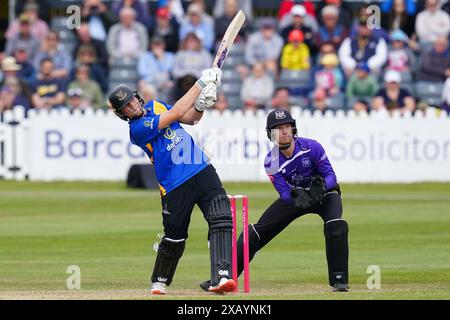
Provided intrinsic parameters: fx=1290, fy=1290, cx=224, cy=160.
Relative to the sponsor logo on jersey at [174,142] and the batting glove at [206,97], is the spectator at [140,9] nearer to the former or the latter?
the sponsor logo on jersey at [174,142]

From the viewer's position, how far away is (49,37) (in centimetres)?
2745

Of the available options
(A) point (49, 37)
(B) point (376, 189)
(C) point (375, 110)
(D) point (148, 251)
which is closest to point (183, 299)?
(D) point (148, 251)

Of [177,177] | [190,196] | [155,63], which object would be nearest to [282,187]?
[190,196]

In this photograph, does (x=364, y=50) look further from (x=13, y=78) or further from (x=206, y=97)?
(x=206, y=97)

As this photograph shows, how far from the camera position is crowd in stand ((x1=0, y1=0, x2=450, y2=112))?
Result: 26469 mm

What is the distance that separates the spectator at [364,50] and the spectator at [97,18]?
5.29 m

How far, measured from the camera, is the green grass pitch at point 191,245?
1266cm

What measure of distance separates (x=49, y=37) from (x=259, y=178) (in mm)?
5740

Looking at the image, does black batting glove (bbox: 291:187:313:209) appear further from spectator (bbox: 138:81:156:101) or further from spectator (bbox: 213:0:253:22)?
spectator (bbox: 213:0:253:22)

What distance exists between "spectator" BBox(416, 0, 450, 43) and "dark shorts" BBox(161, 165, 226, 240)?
685 inches

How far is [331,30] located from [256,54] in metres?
1.72

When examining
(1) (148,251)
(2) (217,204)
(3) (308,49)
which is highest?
(3) (308,49)
